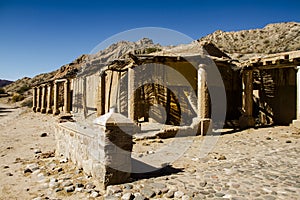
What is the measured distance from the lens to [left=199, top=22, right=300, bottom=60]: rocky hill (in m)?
24.5

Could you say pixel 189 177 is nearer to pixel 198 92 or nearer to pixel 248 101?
pixel 198 92

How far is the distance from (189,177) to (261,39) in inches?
1087

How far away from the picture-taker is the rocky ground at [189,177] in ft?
14.1

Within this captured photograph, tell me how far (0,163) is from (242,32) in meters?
30.7

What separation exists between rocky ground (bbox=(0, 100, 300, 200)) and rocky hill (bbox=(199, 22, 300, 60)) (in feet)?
57.4

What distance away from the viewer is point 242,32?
102 feet

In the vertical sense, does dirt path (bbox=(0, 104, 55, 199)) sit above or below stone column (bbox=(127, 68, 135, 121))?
below

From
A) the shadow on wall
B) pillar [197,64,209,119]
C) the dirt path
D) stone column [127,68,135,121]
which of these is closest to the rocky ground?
the dirt path

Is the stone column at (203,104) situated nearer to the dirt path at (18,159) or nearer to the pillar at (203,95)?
the pillar at (203,95)

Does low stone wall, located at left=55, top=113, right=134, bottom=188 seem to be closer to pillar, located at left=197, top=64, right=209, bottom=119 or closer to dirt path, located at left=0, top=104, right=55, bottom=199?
dirt path, located at left=0, top=104, right=55, bottom=199

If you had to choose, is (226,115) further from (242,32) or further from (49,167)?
(242,32)

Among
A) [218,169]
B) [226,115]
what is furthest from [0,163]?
[226,115]

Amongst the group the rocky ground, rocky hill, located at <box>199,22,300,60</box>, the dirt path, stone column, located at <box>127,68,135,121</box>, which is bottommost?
the dirt path

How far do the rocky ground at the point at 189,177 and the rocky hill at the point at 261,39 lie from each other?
17509mm
